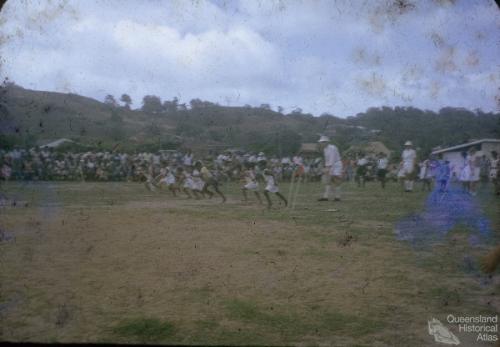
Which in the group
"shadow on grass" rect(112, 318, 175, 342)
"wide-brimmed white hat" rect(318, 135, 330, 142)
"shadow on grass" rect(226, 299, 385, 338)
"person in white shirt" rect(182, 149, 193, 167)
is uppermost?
"wide-brimmed white hat" rect(318, 135, 330, 142)

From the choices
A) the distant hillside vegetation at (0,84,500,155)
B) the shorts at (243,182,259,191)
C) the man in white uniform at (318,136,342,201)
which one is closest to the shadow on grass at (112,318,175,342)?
the distant hillside vegetation at (0,84,500,155)

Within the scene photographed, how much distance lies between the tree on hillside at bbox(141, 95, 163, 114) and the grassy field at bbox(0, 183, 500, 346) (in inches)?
85.2

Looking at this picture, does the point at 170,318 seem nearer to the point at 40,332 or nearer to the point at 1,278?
the point at 40,332

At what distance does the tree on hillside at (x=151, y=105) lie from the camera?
710 centimetres

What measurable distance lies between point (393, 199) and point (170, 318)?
800 cm

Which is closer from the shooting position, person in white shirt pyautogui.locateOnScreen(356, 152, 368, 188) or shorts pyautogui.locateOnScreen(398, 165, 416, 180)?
shorts pyautogui.locateOnScreen(398, 165, 416, 180)

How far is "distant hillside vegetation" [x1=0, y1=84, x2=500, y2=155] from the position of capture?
262 inches

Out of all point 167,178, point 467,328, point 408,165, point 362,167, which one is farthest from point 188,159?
point 467,328

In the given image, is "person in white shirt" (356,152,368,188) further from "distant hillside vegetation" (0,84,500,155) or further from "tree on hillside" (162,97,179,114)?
"tree on hillside" (162,97,179,114)

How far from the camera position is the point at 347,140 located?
8250 millimetres

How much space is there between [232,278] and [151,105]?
3.88m

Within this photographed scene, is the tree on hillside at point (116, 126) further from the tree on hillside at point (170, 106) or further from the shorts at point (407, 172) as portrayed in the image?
the shorts at point (407, 172)

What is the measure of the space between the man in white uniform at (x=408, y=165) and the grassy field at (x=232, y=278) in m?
1.37

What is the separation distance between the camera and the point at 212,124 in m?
7.43
